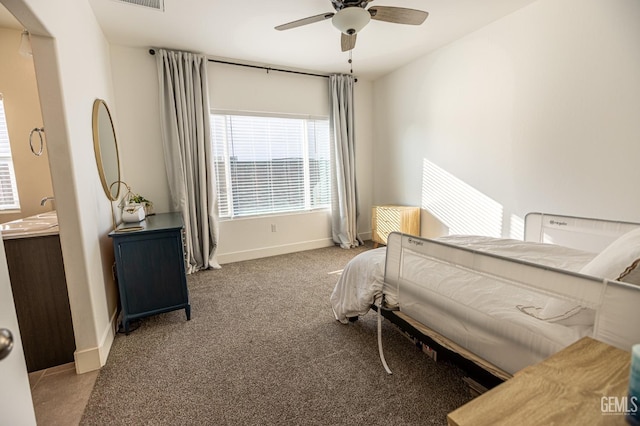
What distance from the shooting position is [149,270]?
2.15 m

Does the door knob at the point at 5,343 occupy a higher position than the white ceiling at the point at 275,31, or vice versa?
the white ceiling at the point at 275,31

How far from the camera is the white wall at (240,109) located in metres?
3.20

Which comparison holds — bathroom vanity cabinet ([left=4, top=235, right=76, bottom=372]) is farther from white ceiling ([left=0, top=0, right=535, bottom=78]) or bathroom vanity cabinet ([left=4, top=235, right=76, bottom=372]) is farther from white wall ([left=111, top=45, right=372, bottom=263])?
white ceiling ([left=0, top=0, right=535, bottom=78])

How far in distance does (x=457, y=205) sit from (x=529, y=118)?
112cm

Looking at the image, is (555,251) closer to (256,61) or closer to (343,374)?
(343,374)

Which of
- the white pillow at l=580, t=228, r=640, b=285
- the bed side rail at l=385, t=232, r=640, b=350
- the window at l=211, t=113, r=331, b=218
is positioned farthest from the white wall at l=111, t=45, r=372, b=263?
the white pillow at l=580, t=228, r=640, b=285

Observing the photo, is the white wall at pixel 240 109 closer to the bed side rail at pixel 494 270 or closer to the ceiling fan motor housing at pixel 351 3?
the ceiling fan motor housing at pixel 351 3

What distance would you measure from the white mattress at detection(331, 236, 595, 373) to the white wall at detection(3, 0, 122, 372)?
1.68 meters

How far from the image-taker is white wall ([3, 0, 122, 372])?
151 cm

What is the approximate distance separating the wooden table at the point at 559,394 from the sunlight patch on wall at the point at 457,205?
2.54 m

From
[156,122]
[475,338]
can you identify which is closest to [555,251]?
[475,338]

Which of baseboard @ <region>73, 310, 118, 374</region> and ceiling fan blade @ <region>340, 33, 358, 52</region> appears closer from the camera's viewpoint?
Result: baseboard @ <region>73, 310, 118, 374</region>

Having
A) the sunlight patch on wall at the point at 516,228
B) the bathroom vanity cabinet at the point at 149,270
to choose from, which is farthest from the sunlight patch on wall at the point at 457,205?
the bathroom vanity cabinet at the point at 149,270

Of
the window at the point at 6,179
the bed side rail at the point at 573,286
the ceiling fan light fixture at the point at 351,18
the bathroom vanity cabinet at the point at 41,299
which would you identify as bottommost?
the bathroom vanity cabinet at the point at 41,299
